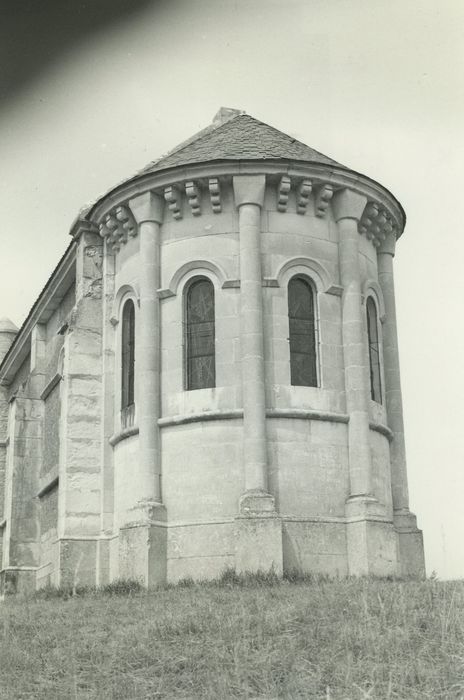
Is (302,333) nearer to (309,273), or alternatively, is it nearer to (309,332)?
(309,332)

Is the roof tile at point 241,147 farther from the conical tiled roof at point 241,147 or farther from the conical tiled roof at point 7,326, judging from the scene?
the conical tiled roof at point 7,326

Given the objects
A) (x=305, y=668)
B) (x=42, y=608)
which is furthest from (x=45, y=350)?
(x=305, y=668)

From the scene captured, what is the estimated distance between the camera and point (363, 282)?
2269cm

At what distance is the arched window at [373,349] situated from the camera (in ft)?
74.5

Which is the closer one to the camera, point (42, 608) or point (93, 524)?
point (42, 608)

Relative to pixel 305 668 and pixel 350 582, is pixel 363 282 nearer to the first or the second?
pixel 350 582

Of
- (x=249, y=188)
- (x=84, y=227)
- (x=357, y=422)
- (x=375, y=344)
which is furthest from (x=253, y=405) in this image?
(x=84, y=227)

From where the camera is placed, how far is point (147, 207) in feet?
71.7

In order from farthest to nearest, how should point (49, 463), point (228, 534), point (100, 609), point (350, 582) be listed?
point (49, 463) → point (228, 534) → point (350, 582) → point (100, 609)

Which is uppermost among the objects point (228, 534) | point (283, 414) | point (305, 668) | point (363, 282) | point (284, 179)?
point (284, 179)

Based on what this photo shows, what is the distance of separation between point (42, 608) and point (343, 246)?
33.4 ft

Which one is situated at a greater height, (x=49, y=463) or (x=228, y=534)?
(x=49, y=463)

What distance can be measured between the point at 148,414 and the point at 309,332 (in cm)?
395

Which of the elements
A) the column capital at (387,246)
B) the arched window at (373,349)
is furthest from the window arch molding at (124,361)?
the column capital at (387,246)
